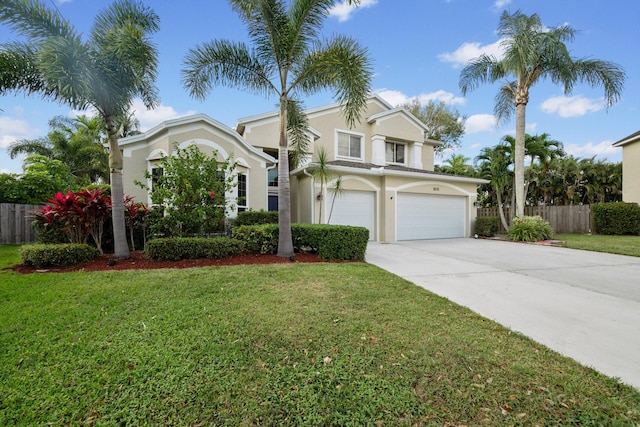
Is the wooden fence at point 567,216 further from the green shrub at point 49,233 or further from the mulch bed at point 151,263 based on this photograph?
the green shrub at point 49,233

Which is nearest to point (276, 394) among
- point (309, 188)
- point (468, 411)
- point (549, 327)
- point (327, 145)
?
point (468, 411)

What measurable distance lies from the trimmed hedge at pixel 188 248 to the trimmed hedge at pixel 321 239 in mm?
680

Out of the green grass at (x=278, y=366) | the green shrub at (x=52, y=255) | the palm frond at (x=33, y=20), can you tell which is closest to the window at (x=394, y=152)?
the green grass at (x=278, y=366)

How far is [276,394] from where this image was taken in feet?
7.39

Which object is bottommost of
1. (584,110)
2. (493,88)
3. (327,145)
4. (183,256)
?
(183,256)

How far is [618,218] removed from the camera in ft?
48.4

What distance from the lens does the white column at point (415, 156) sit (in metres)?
17.5

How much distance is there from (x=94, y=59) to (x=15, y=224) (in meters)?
8.35

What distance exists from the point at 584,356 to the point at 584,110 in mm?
18231

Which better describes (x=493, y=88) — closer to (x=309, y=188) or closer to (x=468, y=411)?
(x=309, y=188)

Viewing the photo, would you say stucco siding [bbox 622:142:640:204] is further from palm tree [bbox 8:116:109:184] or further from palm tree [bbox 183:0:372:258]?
palm tree [bbox 8:116:109:184]

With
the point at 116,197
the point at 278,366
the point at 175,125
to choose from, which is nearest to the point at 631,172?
the point at 278,366

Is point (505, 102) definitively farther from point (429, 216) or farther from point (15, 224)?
point (15, 224)

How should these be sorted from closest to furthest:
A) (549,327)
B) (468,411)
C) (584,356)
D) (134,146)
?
1. (468,411)
2. (584,356)
3. (549,327)
4. (134,146)
